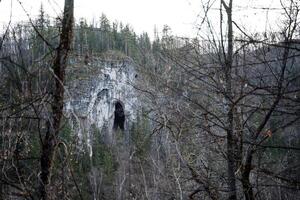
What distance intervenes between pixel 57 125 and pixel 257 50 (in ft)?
5.56

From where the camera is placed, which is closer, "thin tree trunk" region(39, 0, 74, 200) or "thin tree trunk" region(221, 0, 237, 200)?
"thin tree trunk" region(39, 0, 74, 200)

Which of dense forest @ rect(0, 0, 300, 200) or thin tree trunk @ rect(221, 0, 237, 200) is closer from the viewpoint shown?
dense forest @ rect(0, 0, 300, 200)

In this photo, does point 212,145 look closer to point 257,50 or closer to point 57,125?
point 257,50

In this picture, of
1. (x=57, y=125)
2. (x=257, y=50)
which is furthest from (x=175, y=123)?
(x=57, y=125)

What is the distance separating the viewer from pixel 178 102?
12.3 ft

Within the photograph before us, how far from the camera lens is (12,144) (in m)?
2.63

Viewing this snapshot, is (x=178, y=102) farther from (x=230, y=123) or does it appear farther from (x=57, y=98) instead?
(x=57, y=98)

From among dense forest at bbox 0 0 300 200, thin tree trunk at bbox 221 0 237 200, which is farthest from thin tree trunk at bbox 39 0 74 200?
thin tree trunk at bbox 221 0 237 200

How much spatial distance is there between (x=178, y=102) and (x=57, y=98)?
1.40 meters

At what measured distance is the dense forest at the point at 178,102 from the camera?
2463 mm

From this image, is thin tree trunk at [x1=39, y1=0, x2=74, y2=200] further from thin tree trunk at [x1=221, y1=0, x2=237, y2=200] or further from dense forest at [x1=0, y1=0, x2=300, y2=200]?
thin tree trunk at [x1=221, y1=0, x2=237, y2=200]

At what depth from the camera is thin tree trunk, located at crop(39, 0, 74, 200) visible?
252 cm

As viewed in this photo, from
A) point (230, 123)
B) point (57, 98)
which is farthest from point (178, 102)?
point (57, 98)

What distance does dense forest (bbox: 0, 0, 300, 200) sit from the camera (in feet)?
8.08
